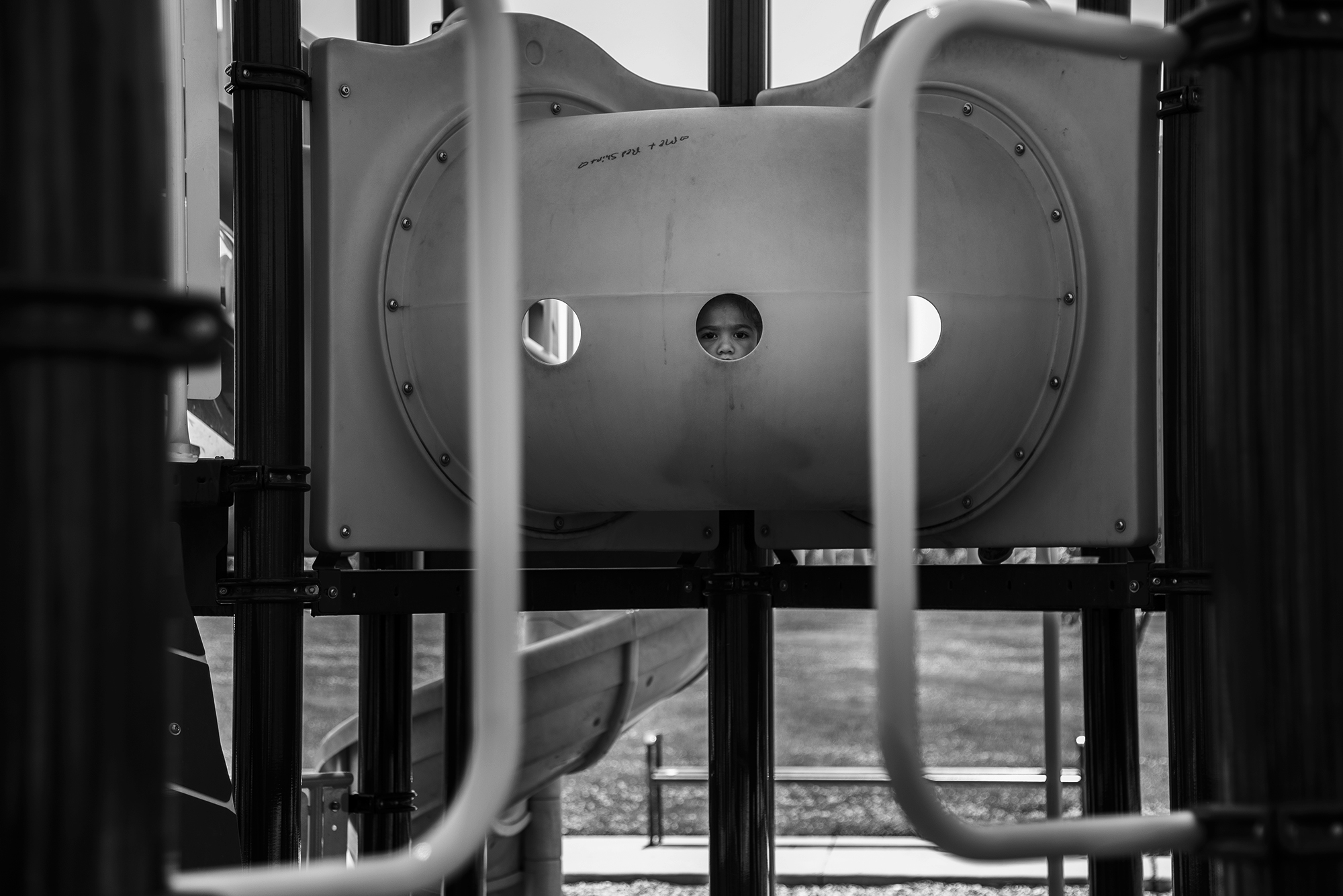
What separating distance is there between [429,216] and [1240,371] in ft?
6.97

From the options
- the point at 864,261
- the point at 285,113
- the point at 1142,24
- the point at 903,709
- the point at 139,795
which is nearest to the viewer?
the point at 139,795

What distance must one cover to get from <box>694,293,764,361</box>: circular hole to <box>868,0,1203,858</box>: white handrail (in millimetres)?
1394

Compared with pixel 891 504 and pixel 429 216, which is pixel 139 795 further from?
pixel 429 216

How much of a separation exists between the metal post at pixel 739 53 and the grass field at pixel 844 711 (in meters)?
12.3

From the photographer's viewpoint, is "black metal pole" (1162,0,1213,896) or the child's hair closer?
the child's hair

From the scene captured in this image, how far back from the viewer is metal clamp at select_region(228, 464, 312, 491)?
120 inches

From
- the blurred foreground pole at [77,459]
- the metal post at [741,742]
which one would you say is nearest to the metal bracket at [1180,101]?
the metal post at [741,742]

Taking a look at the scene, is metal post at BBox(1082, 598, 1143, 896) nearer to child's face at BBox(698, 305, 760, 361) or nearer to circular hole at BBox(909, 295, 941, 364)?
circular hole at BBox(909, 295, 941, 364)

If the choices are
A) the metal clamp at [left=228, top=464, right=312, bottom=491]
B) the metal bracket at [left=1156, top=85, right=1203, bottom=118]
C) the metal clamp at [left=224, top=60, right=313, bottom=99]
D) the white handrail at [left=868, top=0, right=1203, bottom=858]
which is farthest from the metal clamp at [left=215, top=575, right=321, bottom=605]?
the white handrail at [left=868, top=0, right=1203, bottom=858]

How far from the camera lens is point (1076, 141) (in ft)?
9.50

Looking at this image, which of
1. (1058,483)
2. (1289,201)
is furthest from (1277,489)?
(1058,483)

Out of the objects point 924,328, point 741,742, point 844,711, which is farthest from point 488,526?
point 844,711

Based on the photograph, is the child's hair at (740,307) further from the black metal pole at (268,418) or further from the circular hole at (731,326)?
the black metal pole at (268,418)

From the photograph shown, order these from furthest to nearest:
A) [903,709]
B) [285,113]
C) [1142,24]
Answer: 1. [285,113]
2. [1142,24]
3. [903,709]
